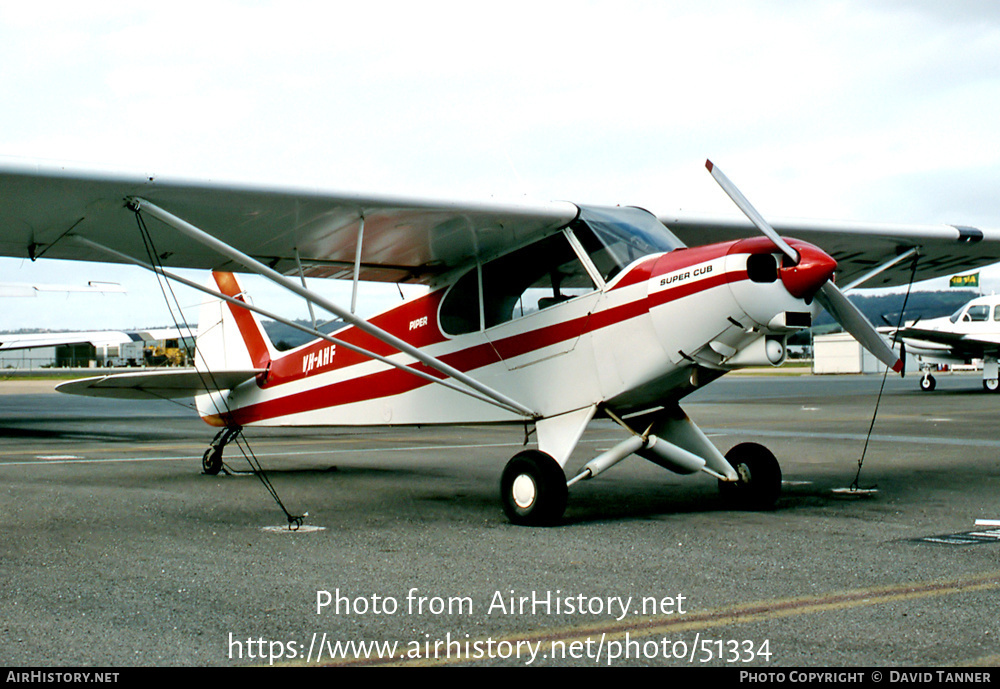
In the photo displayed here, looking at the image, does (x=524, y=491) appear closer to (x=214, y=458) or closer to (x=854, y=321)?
(x=854, y=321)

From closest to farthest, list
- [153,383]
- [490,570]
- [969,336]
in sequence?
[490,570], [153,383], [969,336]

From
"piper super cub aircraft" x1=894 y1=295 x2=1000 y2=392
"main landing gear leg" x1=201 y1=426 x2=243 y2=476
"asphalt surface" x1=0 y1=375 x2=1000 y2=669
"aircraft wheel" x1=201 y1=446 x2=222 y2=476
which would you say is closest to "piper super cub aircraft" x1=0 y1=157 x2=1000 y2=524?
"asphalt surface" x1=0 y1=375 x2=1000 y2=669

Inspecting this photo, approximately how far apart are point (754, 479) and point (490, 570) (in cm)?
316

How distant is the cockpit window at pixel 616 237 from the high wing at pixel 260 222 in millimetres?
178

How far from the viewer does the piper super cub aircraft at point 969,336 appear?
28.9 m

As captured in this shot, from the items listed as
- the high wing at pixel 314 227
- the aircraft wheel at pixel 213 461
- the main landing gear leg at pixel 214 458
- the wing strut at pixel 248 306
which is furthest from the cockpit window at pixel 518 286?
the aircraft wheel at pixel 213 461

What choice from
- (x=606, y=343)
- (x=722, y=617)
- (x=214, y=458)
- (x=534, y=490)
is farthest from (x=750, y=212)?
(x=214, y=458)

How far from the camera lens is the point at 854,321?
6.74m

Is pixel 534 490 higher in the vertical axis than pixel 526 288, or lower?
lower

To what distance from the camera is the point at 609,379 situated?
267 inches

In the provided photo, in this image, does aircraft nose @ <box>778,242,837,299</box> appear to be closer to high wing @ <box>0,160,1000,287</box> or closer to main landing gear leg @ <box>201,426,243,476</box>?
high wing @ <box>0,160,1000,287</box>

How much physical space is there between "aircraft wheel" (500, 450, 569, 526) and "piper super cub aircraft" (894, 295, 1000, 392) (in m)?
24.6

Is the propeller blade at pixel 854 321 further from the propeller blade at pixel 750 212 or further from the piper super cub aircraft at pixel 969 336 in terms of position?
the piper super cub aircraft at pixel 969 336
